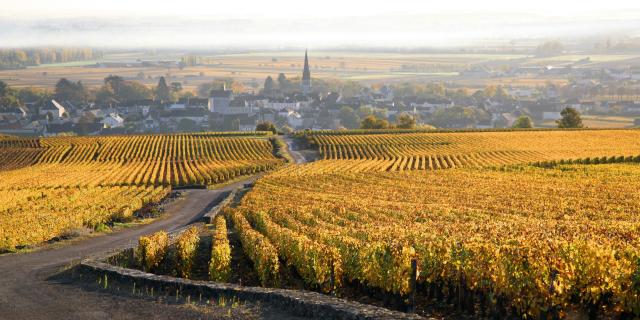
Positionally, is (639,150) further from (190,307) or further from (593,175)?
(190,307)

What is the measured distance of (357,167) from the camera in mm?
71688

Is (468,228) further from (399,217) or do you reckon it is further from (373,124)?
(373,124)

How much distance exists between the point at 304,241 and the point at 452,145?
Answer: 2903 inches

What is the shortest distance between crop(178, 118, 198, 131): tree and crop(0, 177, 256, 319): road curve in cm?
15684

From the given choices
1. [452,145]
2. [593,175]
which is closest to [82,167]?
[452,145]

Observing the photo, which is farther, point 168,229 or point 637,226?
point 168,229

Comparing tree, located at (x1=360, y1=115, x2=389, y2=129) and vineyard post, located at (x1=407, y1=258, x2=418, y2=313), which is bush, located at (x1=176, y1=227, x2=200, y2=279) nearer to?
vineyard post, located at (x1=407, y1=258, x2=418, y2=313)

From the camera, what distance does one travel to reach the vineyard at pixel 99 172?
128ft

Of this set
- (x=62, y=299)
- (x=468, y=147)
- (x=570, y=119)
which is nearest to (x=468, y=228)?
(x=62, y=299)

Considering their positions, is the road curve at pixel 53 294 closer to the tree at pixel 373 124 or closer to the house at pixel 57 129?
the tree at pixel 373 124

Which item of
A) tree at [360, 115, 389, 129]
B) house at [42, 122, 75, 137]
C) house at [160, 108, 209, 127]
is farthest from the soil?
house at [160, 108, 209, 127]

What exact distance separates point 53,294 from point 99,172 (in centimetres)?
5442

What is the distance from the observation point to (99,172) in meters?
72.9

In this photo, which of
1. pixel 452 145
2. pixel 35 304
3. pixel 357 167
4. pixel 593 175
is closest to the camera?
pixel 35 304
